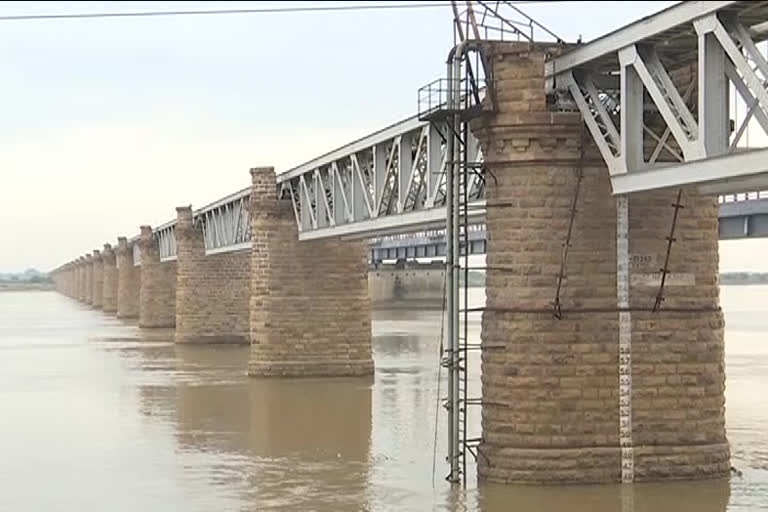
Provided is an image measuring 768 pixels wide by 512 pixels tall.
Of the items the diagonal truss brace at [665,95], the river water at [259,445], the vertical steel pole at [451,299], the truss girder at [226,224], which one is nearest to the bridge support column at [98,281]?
the truss girder at [226,224]

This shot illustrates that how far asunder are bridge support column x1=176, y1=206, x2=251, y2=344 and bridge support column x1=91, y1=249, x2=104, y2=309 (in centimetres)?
6949

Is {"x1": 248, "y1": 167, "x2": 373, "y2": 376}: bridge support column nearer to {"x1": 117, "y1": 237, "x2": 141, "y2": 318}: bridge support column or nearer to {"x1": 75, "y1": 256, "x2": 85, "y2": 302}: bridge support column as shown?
{"x1": 117, "y1": 237, "x2": 141, "y2": 318}: bridge support column

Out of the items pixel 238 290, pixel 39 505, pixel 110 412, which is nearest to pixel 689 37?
pixel 39 505

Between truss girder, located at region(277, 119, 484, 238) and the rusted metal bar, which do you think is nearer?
the rusted metal bar

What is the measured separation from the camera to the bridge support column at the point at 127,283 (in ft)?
319

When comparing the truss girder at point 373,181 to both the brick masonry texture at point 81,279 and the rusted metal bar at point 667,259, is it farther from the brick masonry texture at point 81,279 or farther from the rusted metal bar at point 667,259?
the brick masonry texture at point 81,279

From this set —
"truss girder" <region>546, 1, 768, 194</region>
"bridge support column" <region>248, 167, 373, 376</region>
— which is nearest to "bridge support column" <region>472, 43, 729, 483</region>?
"truss girder" <region>546, 1, 768, 194</region>

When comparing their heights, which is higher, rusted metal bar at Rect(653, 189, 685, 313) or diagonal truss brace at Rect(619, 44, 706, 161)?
diagonal truss brace at Rect(619, 44, 706, 161)

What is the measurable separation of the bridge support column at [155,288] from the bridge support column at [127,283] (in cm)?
1450

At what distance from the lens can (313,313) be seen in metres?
37.0

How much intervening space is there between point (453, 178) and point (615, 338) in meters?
3.09

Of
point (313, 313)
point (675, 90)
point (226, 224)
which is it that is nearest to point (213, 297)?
point (226, 224)

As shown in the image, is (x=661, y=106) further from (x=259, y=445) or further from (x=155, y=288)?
(x=155, y=288)

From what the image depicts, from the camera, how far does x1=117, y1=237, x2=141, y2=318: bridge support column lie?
9719 cm
